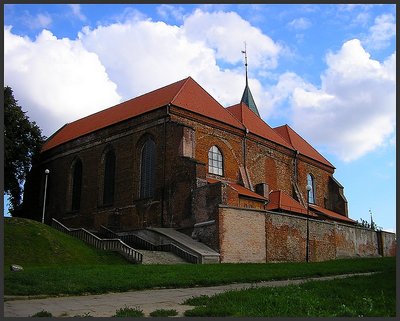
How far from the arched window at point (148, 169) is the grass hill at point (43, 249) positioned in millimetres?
6714

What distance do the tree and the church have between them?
7.05 feet

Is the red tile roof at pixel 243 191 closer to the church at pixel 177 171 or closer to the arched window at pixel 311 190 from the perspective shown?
the church at pixel 177 171

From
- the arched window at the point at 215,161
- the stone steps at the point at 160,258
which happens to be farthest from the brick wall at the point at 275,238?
the arched window at the point at 215,161

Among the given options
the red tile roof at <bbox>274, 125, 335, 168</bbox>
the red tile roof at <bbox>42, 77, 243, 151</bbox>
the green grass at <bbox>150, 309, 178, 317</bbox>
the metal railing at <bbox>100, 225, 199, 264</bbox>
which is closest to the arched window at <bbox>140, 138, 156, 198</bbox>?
the red tile roof at <bbox>42, 77, 243, 151</bbox>

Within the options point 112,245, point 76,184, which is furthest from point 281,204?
point 76,184

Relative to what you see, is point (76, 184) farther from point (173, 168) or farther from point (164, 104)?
point (173, 168)

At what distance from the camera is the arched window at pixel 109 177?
3500 centimetres

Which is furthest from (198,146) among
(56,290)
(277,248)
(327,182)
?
(56,290)

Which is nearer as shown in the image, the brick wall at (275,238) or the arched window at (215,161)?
the brick wall at (275,238)

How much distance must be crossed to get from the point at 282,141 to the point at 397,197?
3321cm

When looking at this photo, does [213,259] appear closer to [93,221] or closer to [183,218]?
[183,218]

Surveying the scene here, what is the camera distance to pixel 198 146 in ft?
106

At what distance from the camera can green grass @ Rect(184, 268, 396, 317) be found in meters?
8.59

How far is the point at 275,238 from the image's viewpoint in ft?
93.1
